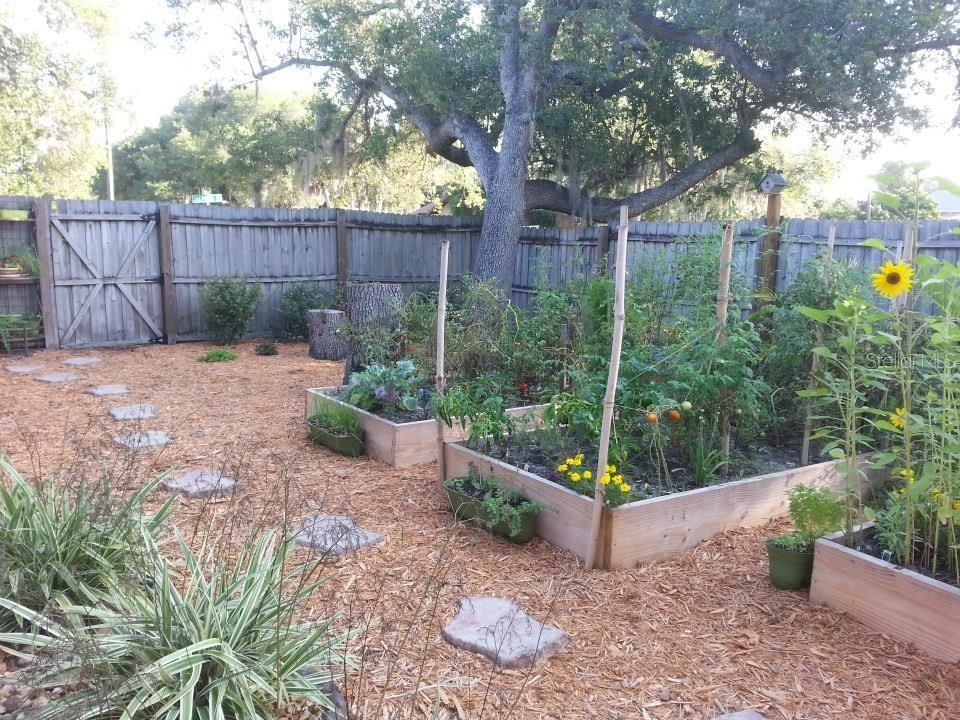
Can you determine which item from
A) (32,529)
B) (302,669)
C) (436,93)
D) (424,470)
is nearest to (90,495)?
(32,529)

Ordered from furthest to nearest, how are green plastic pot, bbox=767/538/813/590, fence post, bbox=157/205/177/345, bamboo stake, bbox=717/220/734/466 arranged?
1. fence post, bbox=157/205/177/345
2. bamboo stake, bbox=717/220/734/466
3. green plastic pot, bbox=767/538/813/590

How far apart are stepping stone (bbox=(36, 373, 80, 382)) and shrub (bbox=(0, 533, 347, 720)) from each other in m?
5.18

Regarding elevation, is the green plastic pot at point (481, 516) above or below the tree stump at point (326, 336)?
below

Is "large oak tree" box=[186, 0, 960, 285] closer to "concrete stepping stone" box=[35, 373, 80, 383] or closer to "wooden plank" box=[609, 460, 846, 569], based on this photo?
"concrete stepping stone" box=[35, 373, 80, 383]

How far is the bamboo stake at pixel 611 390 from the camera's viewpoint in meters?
3.04

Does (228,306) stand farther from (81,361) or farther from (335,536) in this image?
(335,536)

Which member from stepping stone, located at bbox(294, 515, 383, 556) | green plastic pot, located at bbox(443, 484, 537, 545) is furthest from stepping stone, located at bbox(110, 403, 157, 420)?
green plastic pot, located at bbox(443, 484, 537, 545)

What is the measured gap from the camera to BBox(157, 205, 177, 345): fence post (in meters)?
9.02

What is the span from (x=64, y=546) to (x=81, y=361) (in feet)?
20.1

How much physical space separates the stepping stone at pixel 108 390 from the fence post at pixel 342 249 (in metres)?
4.19

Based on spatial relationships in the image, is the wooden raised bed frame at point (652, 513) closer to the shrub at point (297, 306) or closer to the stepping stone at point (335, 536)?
the stepping stone at point (335, 536)

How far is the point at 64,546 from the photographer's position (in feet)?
7.98

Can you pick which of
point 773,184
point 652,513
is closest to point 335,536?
point 652,513

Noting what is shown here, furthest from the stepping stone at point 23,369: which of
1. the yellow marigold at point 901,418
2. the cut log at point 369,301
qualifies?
the yellow marigold at point 901,418
